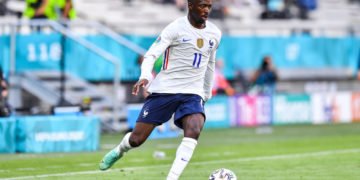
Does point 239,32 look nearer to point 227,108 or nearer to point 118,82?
point 227,108

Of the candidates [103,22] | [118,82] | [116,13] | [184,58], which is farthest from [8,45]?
[184,58]

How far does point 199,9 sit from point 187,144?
1499 mm

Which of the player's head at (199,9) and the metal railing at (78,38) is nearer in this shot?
the player's head at (199,9)

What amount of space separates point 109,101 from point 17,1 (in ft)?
13.6

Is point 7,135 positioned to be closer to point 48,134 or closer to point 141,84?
point 48,134

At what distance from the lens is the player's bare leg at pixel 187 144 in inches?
436

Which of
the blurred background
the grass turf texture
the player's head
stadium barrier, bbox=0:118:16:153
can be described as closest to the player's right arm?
the player's head

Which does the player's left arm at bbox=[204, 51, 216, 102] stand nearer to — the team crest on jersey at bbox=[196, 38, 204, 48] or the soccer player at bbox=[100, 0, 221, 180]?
the soccer player at bbox=[100, 0, 221, 180]

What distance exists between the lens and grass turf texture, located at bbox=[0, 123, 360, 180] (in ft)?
45.5

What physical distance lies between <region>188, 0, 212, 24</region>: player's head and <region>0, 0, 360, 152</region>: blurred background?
7.54m

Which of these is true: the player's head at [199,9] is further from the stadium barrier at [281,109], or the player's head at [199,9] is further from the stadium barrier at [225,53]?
the stadium barrier at [281,109]

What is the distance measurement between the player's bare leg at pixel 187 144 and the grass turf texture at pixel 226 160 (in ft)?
6.69

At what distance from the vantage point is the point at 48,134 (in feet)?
62.0

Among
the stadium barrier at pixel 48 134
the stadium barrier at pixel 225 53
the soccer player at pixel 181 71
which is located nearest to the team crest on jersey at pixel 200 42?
the soccer player at pixel 181 71
